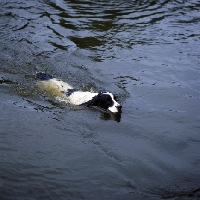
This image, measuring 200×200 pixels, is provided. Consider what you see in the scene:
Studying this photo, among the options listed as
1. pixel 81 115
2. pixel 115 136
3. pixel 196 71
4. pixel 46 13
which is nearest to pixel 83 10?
pixel 46 13

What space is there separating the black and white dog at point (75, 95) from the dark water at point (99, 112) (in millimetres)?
202

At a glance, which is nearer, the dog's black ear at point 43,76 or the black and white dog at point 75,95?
the black and white dog at point 75,95

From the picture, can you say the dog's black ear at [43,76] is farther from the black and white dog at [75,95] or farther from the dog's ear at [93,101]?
the dog's ear at [93,101]

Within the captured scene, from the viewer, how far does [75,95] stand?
736cm

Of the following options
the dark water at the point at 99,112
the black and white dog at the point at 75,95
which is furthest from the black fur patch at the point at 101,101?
the dark water at the point at 99,112

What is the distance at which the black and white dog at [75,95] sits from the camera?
689 centimetres

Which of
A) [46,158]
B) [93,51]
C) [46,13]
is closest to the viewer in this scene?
[46,158]

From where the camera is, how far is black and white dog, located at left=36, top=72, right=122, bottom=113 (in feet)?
22.6

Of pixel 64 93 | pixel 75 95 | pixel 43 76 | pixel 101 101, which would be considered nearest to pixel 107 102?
pixel 101 101

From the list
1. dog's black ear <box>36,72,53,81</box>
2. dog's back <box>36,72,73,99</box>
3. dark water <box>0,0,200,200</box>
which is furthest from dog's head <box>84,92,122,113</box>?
dog's black ear <box>36,72,53,81</box>

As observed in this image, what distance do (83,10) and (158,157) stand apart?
884cm

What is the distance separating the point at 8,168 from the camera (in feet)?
16.5

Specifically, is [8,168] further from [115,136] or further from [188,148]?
[188,148]

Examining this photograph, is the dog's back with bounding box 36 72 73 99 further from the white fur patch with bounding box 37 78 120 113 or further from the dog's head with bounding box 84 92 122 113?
the dog's head with bounding box 84 92 122 113
